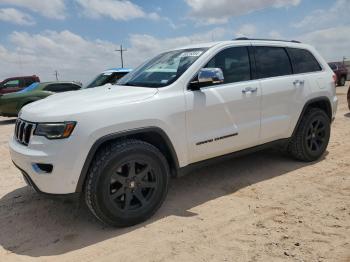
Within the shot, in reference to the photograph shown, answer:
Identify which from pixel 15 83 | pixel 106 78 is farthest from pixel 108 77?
pixel 15 83

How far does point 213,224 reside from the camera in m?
3.71

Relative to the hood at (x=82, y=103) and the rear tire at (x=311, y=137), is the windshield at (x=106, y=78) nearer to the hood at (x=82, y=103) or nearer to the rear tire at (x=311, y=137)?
the rear tire at (x=311, y=137)

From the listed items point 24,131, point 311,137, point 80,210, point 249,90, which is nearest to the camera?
point 24,131

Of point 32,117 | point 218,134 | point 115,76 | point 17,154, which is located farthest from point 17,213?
point 115,76

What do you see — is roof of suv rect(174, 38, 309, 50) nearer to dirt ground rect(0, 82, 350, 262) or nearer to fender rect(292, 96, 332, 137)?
fender rect(292, 96, 332, 137)

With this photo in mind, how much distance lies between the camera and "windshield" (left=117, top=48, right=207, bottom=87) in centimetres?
421

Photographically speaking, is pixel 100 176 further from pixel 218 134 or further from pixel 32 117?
pixel 218 134

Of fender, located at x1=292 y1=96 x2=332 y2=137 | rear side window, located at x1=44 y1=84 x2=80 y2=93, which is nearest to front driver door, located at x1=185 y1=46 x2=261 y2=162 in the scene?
fender, located at x1=292 y1=96 x2=332 y2=137

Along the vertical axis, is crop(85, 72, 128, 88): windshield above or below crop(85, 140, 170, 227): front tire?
above

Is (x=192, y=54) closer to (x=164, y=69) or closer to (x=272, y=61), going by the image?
(x=164, y=69)

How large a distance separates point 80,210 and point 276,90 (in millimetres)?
2905

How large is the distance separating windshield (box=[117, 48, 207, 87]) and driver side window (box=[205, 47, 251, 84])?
0.73 feet

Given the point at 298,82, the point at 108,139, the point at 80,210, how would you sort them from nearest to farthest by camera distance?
the point at 108,139, the point at 80,210, the point at 298,82

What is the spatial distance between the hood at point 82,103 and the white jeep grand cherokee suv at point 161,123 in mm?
11
